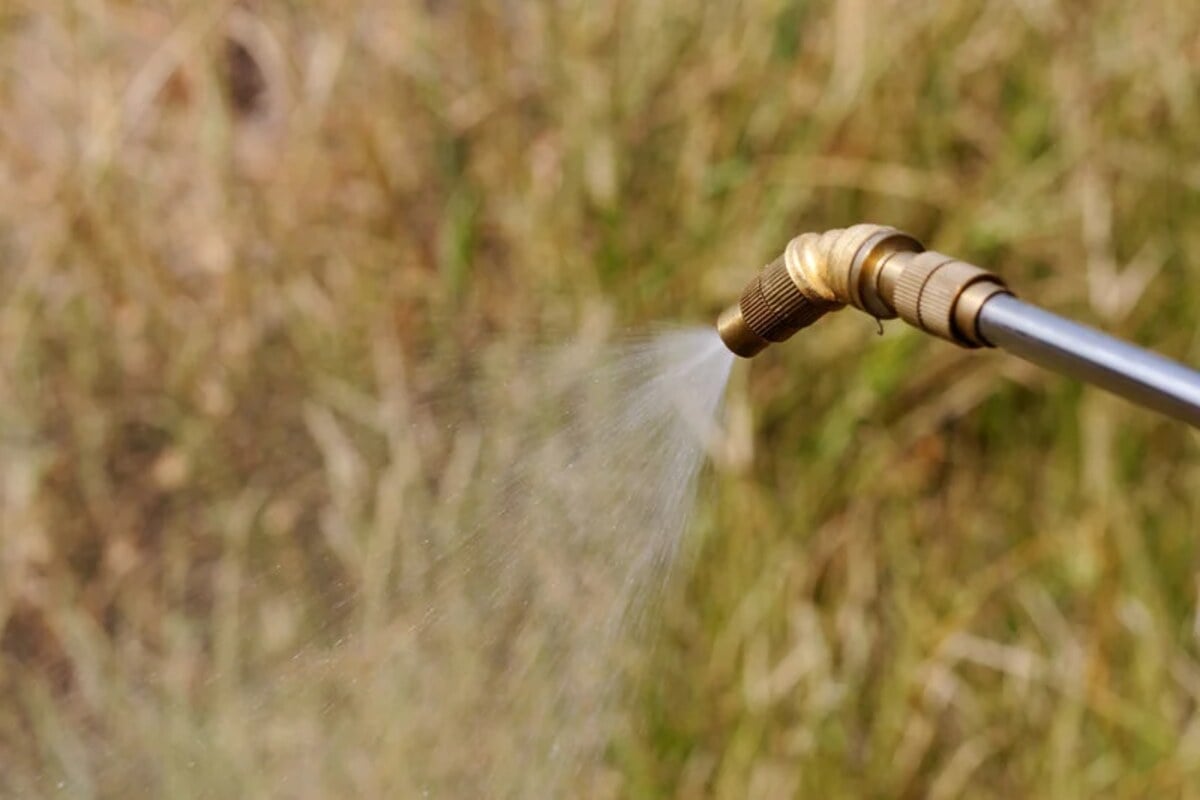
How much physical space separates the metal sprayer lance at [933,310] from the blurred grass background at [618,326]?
1.75 feet

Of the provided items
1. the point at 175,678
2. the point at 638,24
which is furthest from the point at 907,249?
the point at 175,678

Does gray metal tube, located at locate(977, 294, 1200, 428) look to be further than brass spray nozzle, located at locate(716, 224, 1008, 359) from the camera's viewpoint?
No

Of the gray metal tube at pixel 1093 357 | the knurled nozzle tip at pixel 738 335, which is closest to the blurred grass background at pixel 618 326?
the knurled nozzle tip at pixel 738 335

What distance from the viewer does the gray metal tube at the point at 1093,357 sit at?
0.45 metres

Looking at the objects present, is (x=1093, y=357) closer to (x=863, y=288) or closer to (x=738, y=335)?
(x=863, y=288)

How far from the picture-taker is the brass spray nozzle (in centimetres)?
55

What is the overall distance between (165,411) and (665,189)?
0.56 metres

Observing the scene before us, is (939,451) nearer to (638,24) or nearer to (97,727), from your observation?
(638,24)

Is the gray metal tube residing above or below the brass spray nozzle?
below

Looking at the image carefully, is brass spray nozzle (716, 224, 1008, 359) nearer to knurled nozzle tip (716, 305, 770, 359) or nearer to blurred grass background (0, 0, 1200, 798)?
knurled nozzle tip (716, 305, 770, 359)

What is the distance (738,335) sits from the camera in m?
0.72

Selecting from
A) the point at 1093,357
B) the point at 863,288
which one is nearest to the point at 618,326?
the point at 863,288

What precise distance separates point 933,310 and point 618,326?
704mm

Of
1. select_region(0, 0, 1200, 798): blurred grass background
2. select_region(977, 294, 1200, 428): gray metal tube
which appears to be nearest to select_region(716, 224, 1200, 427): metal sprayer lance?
select_region(977, 294, 1200, 428): gray metal tube
